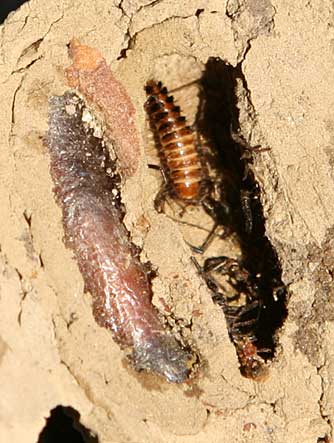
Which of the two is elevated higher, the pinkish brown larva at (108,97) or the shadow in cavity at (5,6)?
the shadow in cavity at (5,6)

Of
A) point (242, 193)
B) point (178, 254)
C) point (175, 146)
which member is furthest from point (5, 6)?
point (178, 254)

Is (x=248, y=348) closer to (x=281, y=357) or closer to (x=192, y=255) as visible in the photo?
(x=281, y=357)

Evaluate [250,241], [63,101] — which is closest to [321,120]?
[250,241]

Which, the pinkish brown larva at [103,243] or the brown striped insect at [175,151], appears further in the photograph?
the brown striped insect at [175,151]

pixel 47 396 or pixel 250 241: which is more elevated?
pixel 250 241

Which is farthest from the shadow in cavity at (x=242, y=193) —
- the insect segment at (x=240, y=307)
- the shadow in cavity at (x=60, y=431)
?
the shadow in cavity at (x=60, y=431)

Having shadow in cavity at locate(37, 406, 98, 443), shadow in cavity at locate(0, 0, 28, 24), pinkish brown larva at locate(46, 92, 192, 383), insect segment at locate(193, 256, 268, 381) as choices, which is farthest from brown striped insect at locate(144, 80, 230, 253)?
shadow in cavity at locate(0, 0, 28, 24)

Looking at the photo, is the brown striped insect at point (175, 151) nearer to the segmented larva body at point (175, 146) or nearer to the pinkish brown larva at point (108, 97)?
the segmented larva body at point (175, 146)
